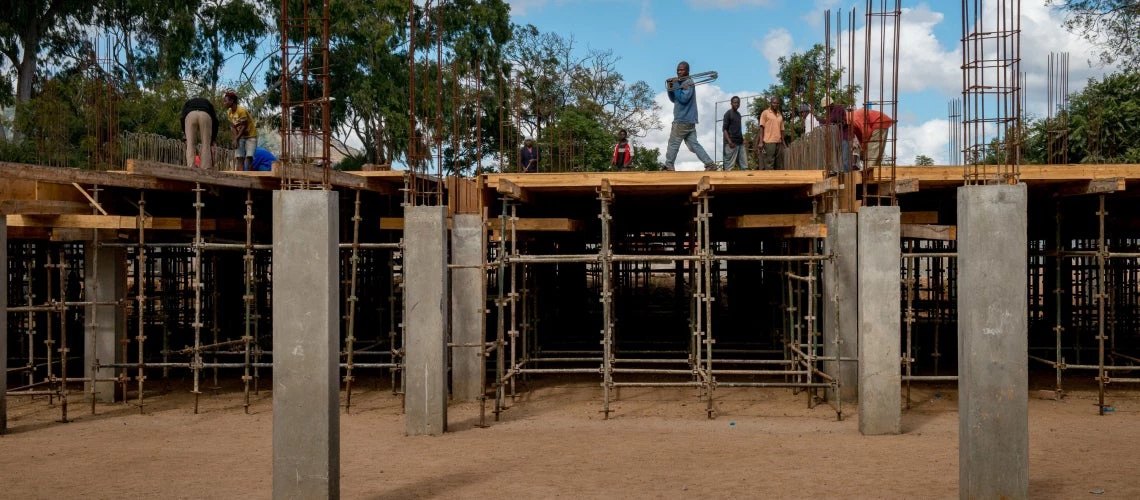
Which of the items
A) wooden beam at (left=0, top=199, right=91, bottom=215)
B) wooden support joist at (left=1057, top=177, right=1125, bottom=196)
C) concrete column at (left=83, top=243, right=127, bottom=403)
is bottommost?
Result: concrete column at (left=83, top=243, right=127, bottom=403)

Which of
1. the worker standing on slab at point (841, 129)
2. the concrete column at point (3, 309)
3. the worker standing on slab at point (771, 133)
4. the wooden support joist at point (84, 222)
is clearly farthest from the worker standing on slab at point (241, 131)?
the worker standing on slab at point (771, 133)

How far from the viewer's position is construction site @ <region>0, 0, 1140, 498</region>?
7.37 m

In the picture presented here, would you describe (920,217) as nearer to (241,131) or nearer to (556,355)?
(556,355)

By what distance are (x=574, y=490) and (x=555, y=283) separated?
11.5 m

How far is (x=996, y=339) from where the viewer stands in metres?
7.35

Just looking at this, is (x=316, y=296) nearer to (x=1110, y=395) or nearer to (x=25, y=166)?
(x=25, y=166)

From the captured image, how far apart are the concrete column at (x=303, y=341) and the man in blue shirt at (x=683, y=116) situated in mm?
8671

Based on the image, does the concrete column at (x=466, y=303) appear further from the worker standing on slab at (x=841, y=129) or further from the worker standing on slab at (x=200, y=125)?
the worker standing on slab at (x=841, y=129)

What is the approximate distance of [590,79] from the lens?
36.2m

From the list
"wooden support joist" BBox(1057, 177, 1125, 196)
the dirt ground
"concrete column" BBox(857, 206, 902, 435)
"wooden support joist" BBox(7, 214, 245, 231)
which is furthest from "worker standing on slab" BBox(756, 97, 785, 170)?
"wooden support joist" BBox(7, 214, 245, 231)

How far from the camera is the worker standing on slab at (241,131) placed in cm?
1423

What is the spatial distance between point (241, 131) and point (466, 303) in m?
4.34

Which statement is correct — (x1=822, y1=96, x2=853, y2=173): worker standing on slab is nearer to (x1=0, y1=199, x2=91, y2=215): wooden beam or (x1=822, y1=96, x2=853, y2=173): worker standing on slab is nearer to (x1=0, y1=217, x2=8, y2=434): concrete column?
(x1=0, y1=199, x2=91, y2=215): wooden beam

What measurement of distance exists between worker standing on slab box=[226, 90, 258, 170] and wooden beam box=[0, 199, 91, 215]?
91.3 inches
